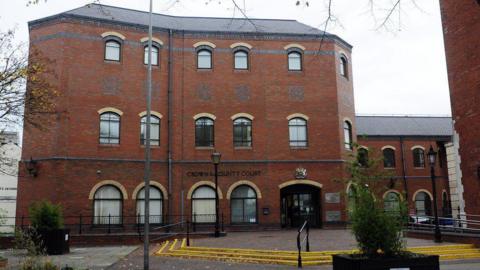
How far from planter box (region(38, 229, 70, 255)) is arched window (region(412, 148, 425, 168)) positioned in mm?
31081

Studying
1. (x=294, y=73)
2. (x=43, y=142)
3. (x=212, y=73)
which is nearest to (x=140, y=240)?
(x=43, y=142)

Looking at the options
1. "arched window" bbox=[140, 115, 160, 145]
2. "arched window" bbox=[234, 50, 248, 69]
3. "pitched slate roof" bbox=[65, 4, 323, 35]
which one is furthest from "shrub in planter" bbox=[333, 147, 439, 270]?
"pitched slate roof" bbox=[65, 4, 323, 35]

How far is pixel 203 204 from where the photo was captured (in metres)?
25.4

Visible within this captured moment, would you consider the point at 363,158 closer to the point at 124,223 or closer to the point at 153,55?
the point at 124,223

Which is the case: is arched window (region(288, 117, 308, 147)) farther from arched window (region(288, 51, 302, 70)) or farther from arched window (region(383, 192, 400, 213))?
arched window (region(383, 192, 400, 213))

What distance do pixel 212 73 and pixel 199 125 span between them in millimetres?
2966

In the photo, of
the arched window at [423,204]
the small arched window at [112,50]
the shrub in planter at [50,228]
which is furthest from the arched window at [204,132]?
the arched window at [423,204]

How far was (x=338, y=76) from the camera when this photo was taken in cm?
2789

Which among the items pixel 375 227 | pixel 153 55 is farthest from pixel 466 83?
pixel 153 55

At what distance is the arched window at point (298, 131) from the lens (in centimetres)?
Answer: 2670

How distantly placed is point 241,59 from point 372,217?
19495 millimetres

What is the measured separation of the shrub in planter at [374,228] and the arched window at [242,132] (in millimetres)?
16698

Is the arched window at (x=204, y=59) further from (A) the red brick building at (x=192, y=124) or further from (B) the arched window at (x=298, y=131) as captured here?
(B) the arched window at (x=298, y=131)

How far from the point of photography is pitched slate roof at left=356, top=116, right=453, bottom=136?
41.8 m
